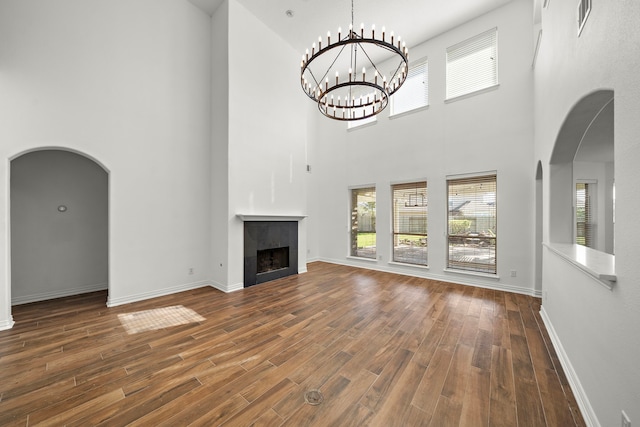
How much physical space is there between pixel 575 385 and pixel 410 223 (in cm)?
421

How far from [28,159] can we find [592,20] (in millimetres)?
6982

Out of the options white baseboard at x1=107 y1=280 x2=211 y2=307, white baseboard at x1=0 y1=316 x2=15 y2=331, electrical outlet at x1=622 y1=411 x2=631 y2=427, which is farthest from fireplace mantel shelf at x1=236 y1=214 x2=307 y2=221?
electrical outlet at x1=622 y1=411 x2=631 y2=427

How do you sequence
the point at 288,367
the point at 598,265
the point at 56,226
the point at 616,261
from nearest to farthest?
the point at 616,261, the point at 598,265, the point at 288,367, the point at 56,226

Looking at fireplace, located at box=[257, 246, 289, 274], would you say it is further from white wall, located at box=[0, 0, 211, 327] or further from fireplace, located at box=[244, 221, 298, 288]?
white wall, located at box=[0, 0, 211, 327]

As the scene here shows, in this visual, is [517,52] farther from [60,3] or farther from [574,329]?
[60,3]

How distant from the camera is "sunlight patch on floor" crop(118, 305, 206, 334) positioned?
10.2 ft

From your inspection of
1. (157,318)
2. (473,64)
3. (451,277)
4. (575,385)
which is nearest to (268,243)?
(157,318)

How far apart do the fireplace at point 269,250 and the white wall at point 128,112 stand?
91 cm

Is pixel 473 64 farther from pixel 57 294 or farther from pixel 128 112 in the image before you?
pixel 57 294

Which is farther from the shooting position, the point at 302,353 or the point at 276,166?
the point at 276,166

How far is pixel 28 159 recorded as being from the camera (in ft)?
12.9

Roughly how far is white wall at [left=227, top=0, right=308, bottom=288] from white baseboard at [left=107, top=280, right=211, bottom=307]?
0.78 meters

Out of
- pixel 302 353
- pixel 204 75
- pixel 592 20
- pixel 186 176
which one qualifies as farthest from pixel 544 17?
pixel 186 176

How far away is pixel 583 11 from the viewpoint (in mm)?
1898
